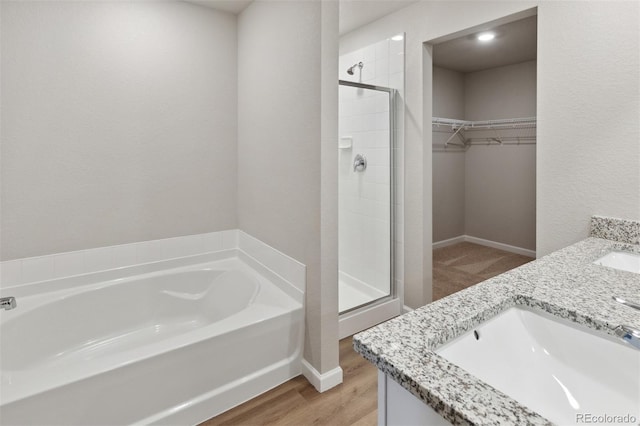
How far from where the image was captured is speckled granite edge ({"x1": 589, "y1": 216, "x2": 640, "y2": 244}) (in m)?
1.54

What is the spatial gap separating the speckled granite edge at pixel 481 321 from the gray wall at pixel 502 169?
12.1ft

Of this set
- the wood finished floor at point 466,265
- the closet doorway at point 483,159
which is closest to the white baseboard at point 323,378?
the wood finished floor at point 466,265

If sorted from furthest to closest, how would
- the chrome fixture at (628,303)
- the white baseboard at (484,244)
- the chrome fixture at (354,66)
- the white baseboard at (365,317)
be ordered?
1. the white baseboard at (484,244)
2. the chrome fixture at (354,66)
3. the white baseboard at (365,317)
4. the chrome fixture at (628,303)

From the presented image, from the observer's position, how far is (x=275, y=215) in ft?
7.69

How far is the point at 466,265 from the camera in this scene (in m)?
4.25

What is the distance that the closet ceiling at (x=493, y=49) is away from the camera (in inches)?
131

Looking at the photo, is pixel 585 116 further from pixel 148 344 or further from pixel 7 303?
pixel 7 303

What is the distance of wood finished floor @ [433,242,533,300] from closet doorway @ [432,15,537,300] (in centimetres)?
1

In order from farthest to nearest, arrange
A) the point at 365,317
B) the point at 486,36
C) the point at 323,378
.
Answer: the point at 486,36 < the point at 365,317 < the point at 323,378

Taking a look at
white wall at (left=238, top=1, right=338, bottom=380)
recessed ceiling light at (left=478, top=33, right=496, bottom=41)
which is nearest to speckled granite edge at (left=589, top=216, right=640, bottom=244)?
white wall at (left=238, top=1, right=338, bottom=380)

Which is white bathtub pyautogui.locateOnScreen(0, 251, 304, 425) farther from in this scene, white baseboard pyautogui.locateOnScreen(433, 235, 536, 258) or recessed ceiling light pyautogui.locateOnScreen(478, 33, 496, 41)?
white baseboard pyautogui.locateOnScreen(433, 235, 536, 258)

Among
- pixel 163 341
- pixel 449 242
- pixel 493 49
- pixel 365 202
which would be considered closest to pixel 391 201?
pixel 365 202

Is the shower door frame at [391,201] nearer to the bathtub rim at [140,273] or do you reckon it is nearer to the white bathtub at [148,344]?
the bathtub rim at [140,273]

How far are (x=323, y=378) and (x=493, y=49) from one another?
13.0ft
